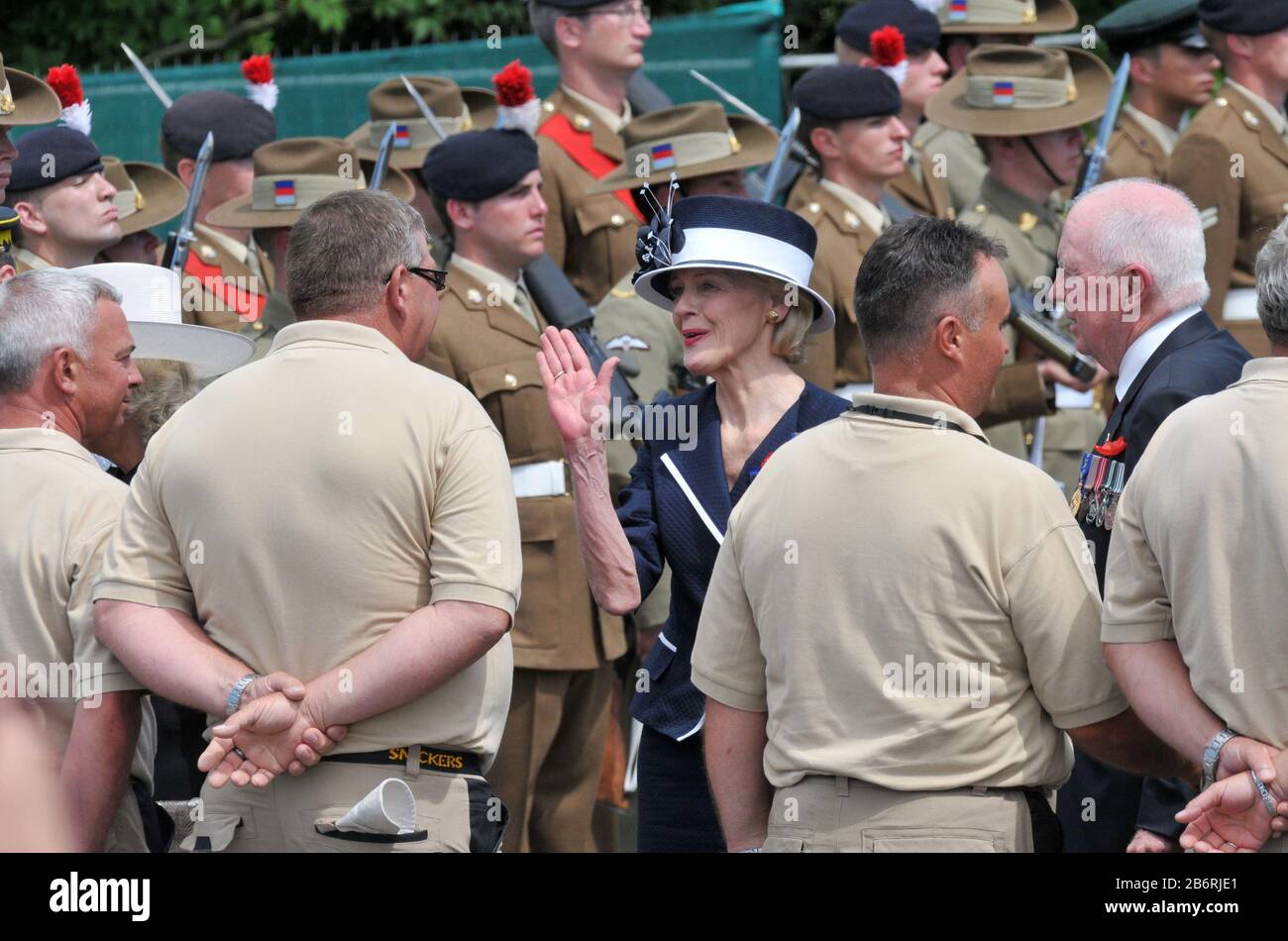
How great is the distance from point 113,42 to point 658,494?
7.73m

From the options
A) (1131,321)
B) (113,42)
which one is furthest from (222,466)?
(113,42)

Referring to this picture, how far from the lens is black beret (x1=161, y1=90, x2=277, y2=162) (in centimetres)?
707

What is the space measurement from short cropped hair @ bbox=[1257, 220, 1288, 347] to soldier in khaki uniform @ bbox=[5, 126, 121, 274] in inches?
154

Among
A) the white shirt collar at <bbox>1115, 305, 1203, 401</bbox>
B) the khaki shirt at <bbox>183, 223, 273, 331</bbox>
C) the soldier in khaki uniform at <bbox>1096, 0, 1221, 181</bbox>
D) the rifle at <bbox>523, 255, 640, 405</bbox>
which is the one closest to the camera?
the white shirt collar at <bbox>1115, 305, 1203, 401</bbox>

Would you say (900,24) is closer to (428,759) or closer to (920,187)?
(920,187)

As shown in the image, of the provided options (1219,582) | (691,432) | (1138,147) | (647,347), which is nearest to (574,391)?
(691,432)

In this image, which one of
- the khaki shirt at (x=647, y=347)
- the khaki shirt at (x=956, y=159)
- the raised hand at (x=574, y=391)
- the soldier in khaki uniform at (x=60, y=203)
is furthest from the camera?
the khaki shirt at (x=956, y=159)

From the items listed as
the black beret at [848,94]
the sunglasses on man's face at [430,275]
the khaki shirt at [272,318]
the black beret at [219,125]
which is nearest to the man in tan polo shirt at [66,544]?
the sunglasses on man's face at [430,275]

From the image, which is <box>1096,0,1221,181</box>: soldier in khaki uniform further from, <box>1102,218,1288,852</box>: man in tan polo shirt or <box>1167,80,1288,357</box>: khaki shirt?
<box>1102,218,1288,852</box>: man in tan polo shirt

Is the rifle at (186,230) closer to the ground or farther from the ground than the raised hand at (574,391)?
closer to the ground

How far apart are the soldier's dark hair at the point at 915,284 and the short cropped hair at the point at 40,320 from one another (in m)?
1.61

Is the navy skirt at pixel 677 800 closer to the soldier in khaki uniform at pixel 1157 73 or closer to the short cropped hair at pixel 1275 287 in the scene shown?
the short cropped hair at pixel 1275 287

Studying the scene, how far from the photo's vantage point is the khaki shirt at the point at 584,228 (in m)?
7.11

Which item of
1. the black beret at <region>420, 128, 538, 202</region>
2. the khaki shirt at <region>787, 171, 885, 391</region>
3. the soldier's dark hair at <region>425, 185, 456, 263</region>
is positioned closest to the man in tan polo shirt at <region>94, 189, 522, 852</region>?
the black beret at <region>420, 128, 538, 202</region>
